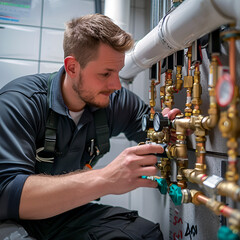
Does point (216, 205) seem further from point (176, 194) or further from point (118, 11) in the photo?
point (118, 11)

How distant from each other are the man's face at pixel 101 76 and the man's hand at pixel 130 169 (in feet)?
0.92

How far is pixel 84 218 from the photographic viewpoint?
0.86 m

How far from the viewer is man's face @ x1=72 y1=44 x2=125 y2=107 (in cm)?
80

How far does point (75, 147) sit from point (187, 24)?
565 millimetres

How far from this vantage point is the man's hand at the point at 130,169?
61cm

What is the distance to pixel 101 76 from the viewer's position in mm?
817

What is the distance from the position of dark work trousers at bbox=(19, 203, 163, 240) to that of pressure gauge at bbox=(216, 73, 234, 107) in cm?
53

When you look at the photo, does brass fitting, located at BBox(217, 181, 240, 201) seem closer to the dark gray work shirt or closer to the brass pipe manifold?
the brass pipe manifold

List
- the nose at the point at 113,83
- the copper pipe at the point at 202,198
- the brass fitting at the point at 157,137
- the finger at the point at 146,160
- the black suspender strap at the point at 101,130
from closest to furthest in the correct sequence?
the copper pipe at the point at 202,198, the finger at the point at 146,160, the brass fitting at the point at 157,137, the nose at the point at 113,83, the black suspender strap at the point at 101,130

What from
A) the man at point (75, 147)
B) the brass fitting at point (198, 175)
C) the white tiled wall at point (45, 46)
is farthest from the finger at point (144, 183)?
the white tiled wall at point (45, 46)

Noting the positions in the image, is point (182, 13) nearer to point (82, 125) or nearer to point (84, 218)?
point (82, 125)

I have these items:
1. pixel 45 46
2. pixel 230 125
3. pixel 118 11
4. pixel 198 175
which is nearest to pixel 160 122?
pixel 198 175

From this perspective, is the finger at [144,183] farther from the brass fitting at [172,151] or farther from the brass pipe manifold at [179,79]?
the brass pipe manifold at [179,79]

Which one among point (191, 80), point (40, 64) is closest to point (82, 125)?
point (191, 80)
